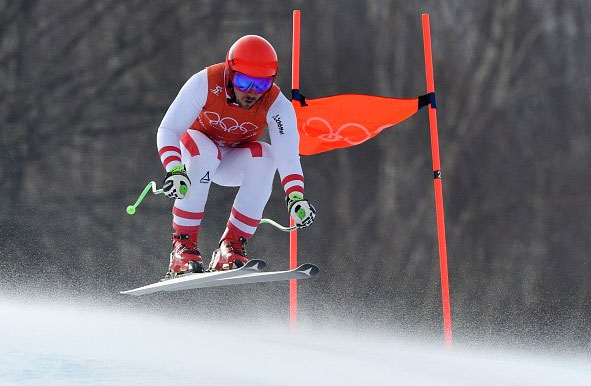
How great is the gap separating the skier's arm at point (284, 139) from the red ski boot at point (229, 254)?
43 centimetres

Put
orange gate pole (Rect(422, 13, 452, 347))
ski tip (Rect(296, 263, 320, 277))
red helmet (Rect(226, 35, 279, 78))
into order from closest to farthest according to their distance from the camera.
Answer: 1. ski tip (Rect(296, 263, 320, 277))
2. red helmet (Rect(226, 35, 279, 78))
3. orange gate pole (Rect(422, 13, 452, 347))

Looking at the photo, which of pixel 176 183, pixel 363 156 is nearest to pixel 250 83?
pixel 176 183

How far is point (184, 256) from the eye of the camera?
4.64 metres

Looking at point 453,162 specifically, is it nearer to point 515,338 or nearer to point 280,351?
point 515,338

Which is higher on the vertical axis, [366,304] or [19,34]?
[19,34]

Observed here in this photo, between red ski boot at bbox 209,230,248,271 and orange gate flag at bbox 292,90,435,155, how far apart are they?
1534 mm

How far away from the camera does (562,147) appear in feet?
34.7

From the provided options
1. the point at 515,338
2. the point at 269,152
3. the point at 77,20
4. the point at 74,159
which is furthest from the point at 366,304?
the point at 269,152

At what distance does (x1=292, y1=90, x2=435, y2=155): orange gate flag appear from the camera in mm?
6090

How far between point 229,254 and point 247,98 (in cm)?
89

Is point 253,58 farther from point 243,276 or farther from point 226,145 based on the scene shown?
point 243,276

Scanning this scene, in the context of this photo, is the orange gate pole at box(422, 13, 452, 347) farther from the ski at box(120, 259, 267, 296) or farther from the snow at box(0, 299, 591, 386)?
the ski at box(120, 259, 267, 296)

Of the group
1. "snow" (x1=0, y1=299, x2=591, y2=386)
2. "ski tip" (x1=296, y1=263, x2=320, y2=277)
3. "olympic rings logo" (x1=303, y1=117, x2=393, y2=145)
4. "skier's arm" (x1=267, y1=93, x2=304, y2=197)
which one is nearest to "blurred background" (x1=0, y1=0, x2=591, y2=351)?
"snow" (x1=0, y1=299, x2=591, y2=386)

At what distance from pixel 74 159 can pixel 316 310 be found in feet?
11.8
